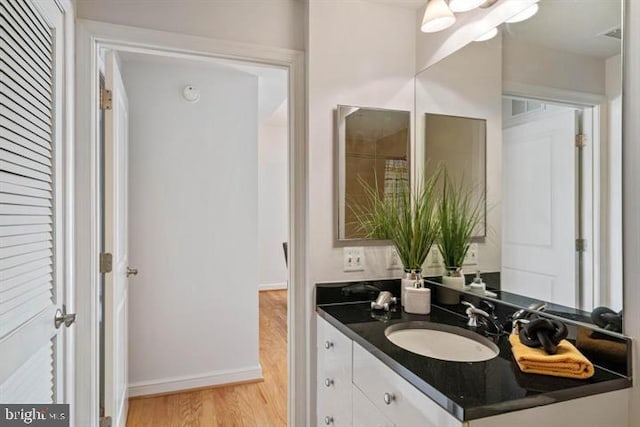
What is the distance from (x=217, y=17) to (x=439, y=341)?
1.74 meters

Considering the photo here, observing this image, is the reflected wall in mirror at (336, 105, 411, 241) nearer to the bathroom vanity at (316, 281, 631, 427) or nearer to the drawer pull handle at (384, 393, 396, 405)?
the bathroom vanity at (316, 281, 631, 427)

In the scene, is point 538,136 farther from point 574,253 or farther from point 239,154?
point 239,154

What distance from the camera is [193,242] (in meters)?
2.70

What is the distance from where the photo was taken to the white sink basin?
1352 millimetres

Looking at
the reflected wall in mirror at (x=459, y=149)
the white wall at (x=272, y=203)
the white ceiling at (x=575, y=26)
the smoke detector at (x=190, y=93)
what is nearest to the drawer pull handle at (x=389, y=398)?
the reflected wall in mirror at (x=459, y=149)

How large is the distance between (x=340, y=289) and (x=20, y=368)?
4.00ft

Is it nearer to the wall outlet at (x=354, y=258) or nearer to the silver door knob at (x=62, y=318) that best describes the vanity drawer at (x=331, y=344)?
the wall outlet at (x=354, y=258)

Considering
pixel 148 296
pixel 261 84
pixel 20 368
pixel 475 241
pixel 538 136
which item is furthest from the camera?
pixel 261 84

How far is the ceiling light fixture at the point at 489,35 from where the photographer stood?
5.02 feet

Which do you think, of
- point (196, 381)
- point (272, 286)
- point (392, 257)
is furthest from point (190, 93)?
point (272, 286)

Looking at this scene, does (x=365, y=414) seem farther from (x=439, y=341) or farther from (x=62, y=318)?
(x=62, y=318)

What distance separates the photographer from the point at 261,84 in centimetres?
340

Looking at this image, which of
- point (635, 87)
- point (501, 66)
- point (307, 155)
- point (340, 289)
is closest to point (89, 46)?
point (307, 155)

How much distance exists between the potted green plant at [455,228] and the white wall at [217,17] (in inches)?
41.9
